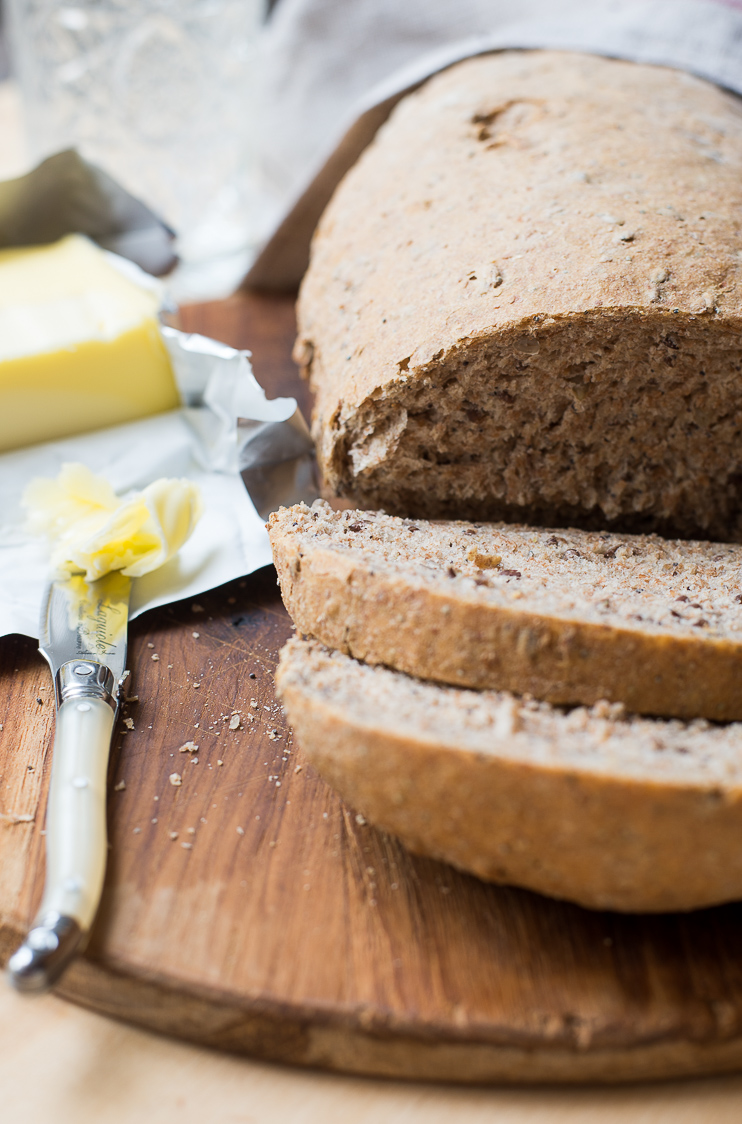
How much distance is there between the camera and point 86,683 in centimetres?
221

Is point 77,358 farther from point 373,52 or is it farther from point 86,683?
point 373,52

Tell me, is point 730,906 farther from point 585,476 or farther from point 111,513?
point 111,513

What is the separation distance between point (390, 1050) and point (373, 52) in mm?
4415

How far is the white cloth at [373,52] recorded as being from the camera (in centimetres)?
367

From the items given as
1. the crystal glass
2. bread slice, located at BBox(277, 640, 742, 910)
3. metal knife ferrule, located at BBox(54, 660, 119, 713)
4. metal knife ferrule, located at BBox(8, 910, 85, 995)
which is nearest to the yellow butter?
metal knife ferrule, located at BBox(54, 660, 119, 713)

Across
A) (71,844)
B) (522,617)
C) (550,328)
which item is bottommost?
(71,844)

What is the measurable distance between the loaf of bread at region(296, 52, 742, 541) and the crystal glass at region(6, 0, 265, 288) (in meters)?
1.86

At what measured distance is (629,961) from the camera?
1767 mm

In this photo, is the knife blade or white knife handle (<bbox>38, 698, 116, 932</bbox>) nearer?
the knife blade

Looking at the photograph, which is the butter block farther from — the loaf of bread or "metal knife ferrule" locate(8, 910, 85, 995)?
"metal knife ferrule" locate(8, 910, 85, 995)

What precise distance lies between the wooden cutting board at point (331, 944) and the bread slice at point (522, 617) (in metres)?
0.39

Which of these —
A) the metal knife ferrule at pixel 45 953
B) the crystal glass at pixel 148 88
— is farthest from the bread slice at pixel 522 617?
the crystal glass at pixel 148 88

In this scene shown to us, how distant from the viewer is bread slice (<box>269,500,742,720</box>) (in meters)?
1.90

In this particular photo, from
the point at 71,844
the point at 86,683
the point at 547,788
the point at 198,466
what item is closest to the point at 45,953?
the point at 71,844
